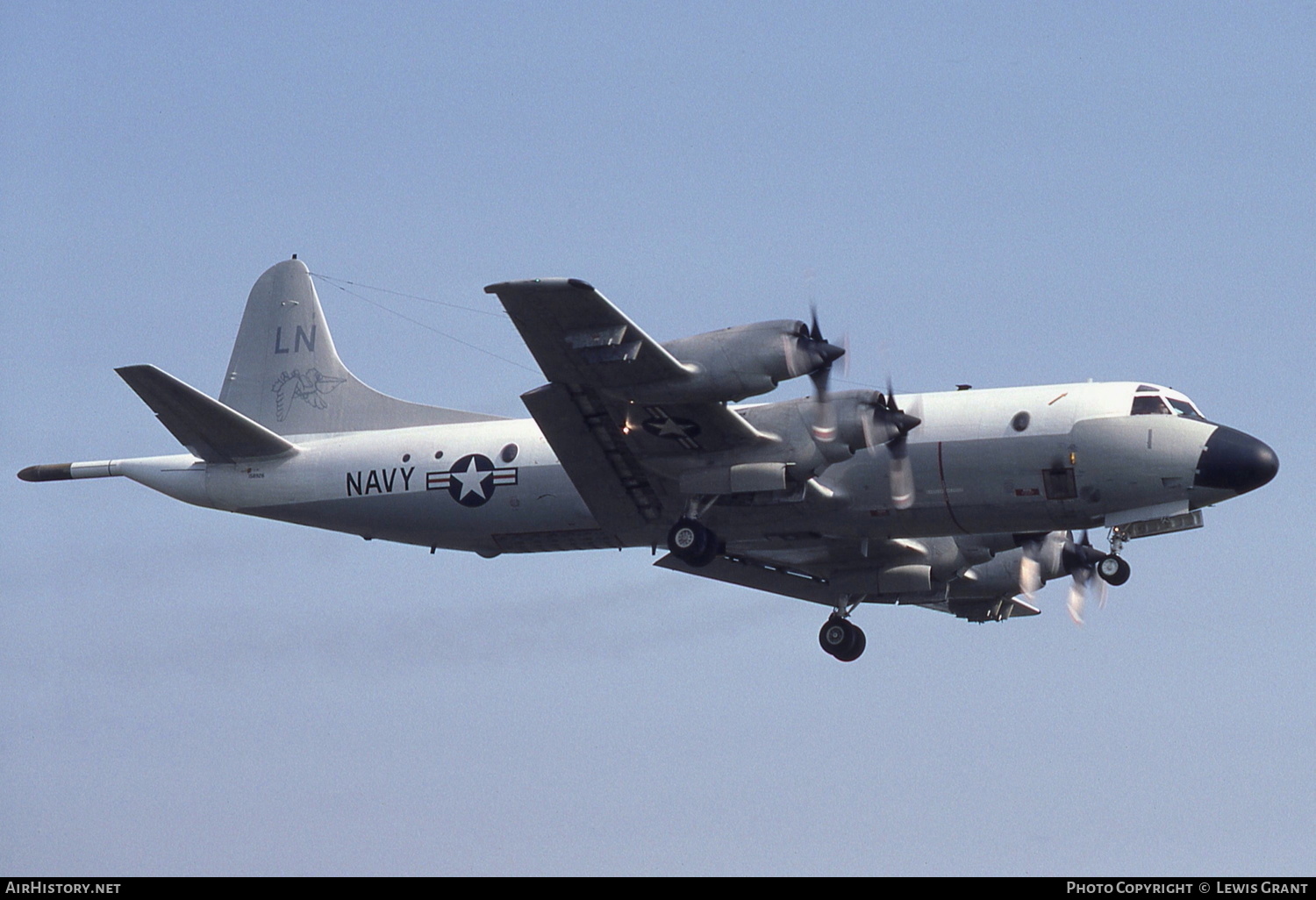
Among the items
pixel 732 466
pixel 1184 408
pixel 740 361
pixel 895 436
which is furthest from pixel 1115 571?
pixel 740 361

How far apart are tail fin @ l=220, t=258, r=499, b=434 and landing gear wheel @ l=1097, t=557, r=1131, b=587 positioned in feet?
34.7

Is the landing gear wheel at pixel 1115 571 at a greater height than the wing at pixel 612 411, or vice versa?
the wing at pixel 612 411

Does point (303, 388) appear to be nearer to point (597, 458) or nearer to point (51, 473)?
point (51, 473)

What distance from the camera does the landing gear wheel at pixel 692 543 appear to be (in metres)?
24.3

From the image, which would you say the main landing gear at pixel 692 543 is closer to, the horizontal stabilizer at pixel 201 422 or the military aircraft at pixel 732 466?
the military aircraft at pixel 732 466

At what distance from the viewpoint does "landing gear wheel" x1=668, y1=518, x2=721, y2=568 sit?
955 inches

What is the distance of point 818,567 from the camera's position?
92.8 ft

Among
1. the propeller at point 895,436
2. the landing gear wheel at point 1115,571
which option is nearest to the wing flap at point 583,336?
the propeller at point 895,436

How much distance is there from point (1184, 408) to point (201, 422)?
15980mm

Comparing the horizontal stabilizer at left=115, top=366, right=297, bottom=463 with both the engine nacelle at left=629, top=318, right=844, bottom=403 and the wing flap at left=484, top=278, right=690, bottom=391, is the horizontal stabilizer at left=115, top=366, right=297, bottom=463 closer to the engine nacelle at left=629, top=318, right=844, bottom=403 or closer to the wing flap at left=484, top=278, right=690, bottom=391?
the wing flap at left=484, top=278, right=690, bottom=391

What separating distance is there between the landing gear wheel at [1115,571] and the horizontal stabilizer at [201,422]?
13.9 meters
